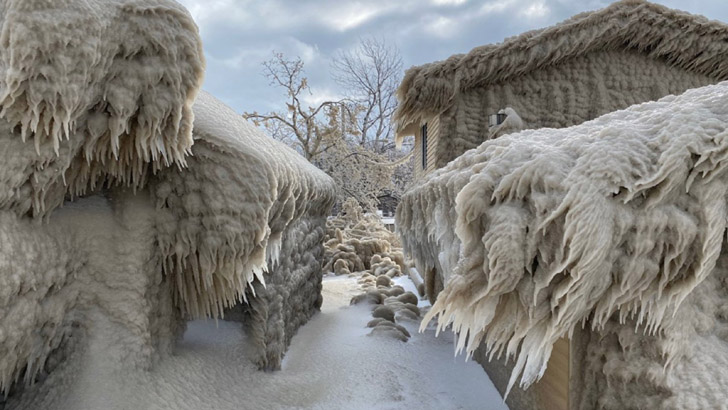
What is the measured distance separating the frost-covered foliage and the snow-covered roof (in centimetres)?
489

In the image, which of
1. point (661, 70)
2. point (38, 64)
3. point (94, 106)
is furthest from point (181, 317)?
point (661, 70)

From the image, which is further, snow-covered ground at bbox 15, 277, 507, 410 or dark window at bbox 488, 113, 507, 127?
dark window at bbox 488, 113, 507, 127

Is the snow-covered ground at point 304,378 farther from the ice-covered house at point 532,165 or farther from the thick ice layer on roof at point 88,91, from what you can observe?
the thick ice layer on roof at point 88,91

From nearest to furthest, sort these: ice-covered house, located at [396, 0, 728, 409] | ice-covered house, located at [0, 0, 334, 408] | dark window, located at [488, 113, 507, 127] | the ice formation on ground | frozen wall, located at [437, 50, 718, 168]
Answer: ice-covered house, located at [396, 0, 728, 409] → ice-covered house, located at [0, 0, 334, 408] → dark window, located at [488, 113, 507, 127] → frozen wall, located at [437, 50, 718, 168] → the ice formation on ground

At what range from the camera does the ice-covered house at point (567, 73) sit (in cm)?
654

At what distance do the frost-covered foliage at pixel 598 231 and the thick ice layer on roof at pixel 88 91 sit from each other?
1634 millimetres

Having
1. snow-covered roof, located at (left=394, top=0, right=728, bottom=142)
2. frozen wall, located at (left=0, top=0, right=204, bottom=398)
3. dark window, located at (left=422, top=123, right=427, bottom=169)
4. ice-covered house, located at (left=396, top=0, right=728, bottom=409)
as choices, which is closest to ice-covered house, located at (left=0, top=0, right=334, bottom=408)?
frozen wall, located at (left=0, top=0, right=204, bottom=398)

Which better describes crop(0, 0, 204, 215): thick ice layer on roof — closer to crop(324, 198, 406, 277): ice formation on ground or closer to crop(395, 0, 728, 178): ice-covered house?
crop(395, 0, 728, 178): ice-covered house

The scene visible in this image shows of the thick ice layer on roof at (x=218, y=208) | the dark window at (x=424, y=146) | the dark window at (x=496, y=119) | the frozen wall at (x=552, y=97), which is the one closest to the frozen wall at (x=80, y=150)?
the thick ice layer on roof at (x=218, y=208)

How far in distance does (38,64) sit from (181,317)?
6.10 feet

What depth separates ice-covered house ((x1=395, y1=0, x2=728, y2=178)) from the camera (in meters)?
6.54

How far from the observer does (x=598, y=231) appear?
1568mm

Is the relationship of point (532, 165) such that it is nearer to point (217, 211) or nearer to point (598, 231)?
point (598, 231)

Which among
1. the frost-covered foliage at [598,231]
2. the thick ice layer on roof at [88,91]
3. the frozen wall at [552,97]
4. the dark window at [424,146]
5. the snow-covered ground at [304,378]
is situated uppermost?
the frozen wall at [552,97]
